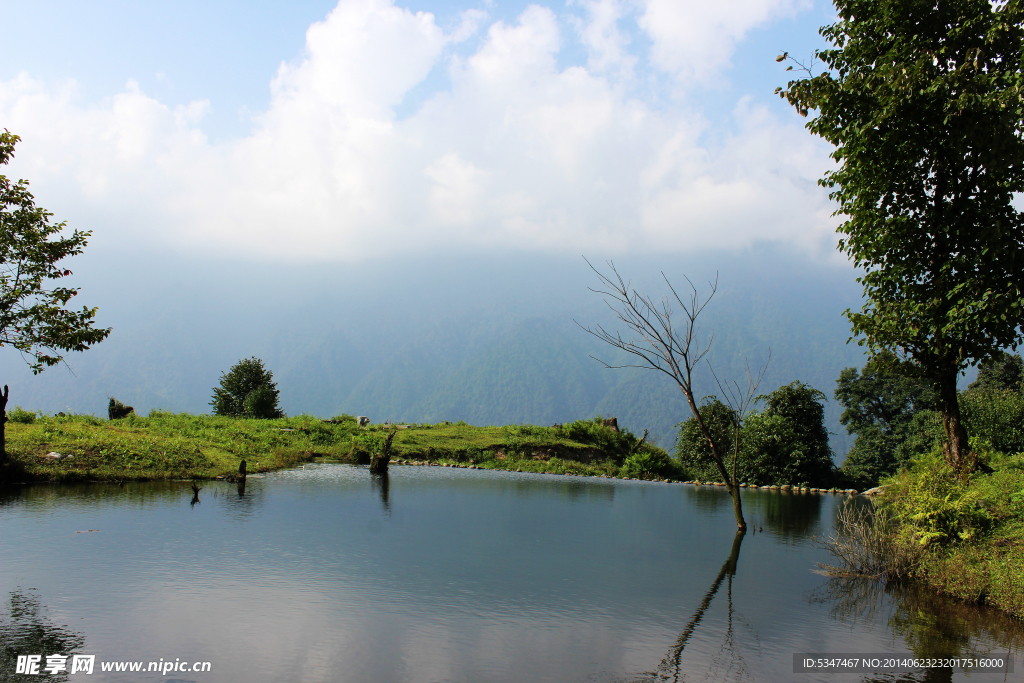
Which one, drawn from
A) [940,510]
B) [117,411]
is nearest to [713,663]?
[940,510]

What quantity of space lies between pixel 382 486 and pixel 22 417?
52.1ft

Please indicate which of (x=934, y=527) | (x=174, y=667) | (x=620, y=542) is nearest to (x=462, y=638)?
(x=174, y=667)

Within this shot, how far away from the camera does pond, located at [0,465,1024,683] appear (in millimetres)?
8625

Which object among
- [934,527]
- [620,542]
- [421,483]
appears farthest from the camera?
[421,483]

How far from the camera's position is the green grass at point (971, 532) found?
12.1 metres

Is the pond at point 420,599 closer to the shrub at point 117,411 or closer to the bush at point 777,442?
the shrub at point 117,411

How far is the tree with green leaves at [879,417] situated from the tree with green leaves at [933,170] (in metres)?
34.1

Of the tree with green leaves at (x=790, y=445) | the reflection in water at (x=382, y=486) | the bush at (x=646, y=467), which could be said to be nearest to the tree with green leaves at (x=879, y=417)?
the tree with green leaves at (x=790, y=445)

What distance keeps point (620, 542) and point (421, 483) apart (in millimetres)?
13214

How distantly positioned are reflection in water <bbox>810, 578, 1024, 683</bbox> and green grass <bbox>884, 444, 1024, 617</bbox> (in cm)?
37

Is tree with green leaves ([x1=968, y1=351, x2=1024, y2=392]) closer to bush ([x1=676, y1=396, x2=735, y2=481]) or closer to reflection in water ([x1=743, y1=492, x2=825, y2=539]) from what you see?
bush ([x1=676, y1=396, x2=735, y2=481])

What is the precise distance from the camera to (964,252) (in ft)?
52.4

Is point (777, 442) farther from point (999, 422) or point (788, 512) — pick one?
point (788, 512)

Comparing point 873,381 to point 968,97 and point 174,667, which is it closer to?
point 968,97
